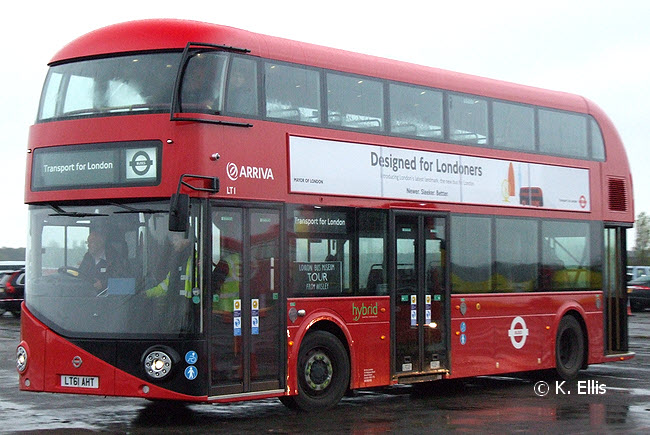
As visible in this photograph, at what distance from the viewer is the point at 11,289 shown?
124ft

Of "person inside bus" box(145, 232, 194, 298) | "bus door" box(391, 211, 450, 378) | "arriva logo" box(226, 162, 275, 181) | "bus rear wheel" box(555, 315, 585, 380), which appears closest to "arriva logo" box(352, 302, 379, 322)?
"bus door" box(391, 211, 450, 378)

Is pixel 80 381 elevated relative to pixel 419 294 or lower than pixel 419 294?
lower

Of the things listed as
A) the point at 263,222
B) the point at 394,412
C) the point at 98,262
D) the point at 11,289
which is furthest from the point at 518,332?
the point at 11,289

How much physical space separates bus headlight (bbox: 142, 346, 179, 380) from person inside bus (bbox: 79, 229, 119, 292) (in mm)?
973

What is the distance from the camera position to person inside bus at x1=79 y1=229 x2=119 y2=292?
12.4 metres

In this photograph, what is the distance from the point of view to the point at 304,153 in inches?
542

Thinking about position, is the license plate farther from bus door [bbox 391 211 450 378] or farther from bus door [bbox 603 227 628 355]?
bus door [bbox 603 227 628 355]

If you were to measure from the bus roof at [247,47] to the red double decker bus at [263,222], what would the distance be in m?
0.03

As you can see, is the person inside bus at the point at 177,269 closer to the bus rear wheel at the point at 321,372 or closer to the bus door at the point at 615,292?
the bus rear wheel at the point at 321,372

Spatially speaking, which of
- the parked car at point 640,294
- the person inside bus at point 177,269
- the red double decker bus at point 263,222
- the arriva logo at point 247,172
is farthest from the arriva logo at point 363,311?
the parked car at point 640,294

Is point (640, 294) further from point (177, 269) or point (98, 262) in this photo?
point (98, 262)

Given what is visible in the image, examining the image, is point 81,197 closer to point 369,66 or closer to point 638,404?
point 369,66

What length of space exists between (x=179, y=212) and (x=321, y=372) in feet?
10.8

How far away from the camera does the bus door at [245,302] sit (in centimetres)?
1251
